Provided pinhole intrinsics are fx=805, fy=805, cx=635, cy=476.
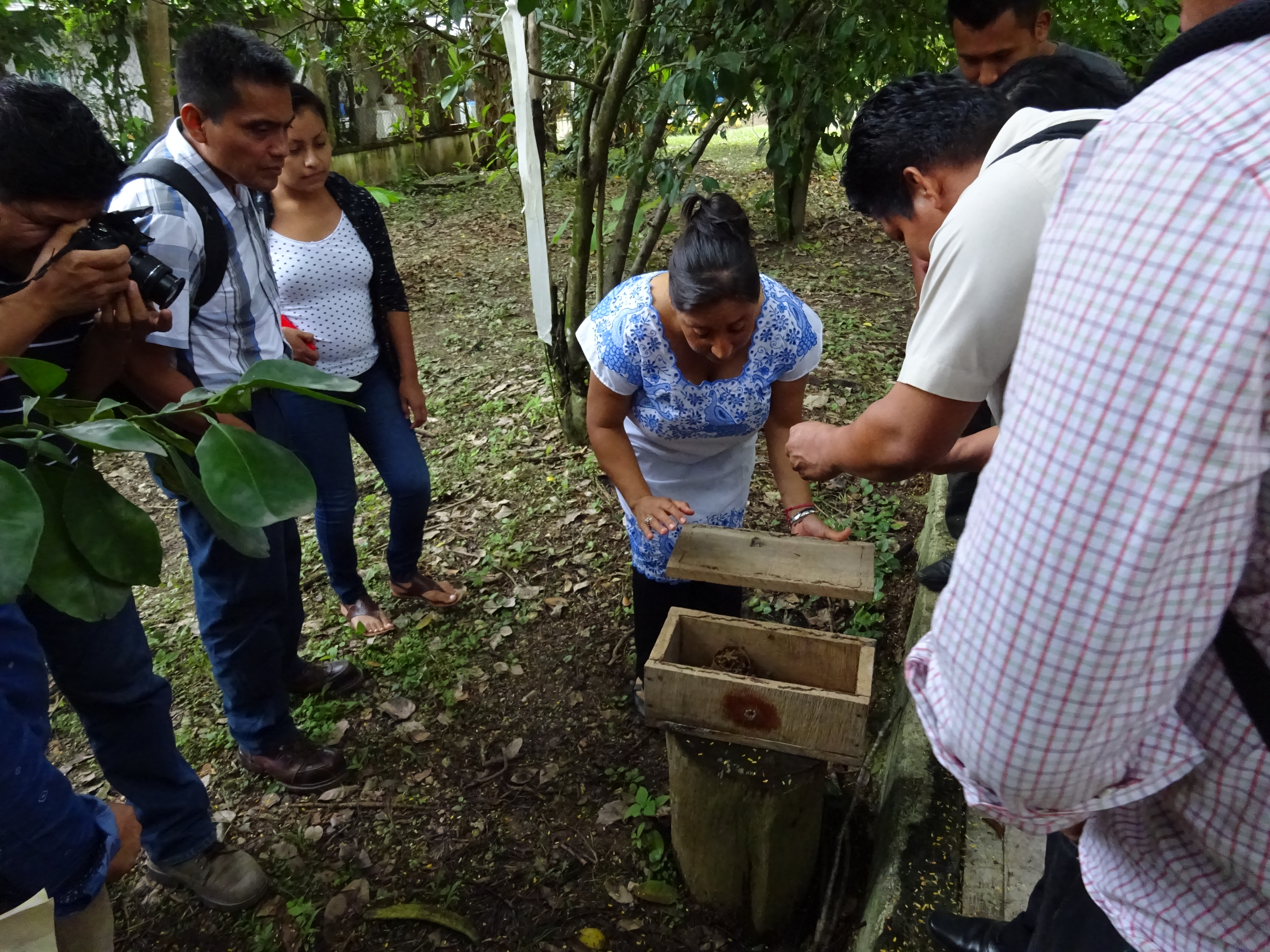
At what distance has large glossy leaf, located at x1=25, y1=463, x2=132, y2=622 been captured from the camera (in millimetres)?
1057

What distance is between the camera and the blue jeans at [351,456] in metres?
2.79

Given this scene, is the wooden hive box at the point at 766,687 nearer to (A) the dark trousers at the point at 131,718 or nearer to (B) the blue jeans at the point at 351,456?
(A) the dark trousers at the point at 131,718

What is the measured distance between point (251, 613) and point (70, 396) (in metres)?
0.79

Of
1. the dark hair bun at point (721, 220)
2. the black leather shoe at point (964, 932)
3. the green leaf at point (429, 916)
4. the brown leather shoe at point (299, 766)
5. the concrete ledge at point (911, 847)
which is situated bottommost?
the green leaf at point (429, 916)

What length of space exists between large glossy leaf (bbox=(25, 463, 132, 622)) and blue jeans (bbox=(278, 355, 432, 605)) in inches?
64.9

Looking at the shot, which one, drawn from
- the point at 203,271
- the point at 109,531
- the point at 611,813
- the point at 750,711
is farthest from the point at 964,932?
the point at 203,271

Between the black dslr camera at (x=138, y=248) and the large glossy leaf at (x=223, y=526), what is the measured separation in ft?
2.44

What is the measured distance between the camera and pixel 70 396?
186 cm

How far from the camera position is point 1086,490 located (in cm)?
58

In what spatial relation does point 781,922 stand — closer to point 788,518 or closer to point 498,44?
point 788,518

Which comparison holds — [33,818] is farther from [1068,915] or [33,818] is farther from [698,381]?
[698,381]

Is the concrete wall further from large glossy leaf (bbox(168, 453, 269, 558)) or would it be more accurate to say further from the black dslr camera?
large glossy leaf (bbox(168, 453, 269, 558))

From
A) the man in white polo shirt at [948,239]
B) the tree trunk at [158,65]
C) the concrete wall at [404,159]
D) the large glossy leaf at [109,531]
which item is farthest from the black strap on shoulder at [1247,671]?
the concrete wall at [404,159]

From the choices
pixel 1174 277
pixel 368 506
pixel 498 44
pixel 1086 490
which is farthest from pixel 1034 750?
pixel 498 44
